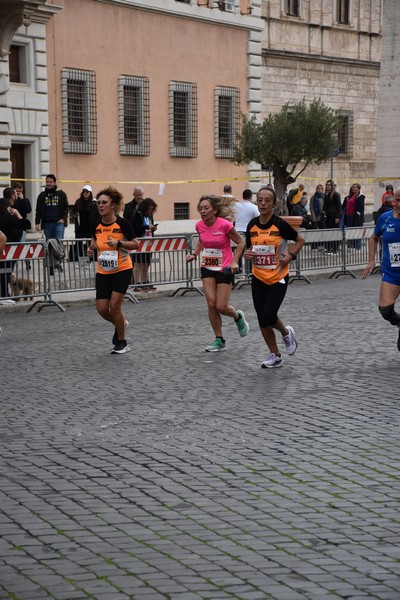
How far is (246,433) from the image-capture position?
8531 millimetres

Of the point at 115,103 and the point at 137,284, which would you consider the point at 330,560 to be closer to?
the point at 137,284

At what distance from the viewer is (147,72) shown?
3488 cm

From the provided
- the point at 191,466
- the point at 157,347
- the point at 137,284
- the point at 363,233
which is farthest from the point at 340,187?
the point at 191,466

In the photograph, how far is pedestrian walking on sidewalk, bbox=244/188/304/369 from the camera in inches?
474

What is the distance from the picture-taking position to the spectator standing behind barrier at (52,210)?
2370 centimetres

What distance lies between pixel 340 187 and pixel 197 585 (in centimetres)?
4264

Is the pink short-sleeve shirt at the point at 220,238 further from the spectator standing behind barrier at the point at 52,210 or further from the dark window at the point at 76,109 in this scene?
the dark window at the point at 76,109

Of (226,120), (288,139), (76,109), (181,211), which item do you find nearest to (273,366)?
(76,109)

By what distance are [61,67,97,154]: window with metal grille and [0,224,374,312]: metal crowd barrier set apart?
859 cm

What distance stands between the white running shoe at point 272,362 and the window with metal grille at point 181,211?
2394 cm

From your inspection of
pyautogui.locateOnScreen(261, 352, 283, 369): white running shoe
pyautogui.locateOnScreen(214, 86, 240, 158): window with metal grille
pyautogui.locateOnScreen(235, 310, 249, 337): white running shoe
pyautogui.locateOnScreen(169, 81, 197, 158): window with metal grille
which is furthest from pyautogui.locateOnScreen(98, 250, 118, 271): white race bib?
pyautogui.locateOnScreen(214, 86, 240, 158): window with metal grille

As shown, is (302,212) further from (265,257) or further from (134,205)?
(265,257)

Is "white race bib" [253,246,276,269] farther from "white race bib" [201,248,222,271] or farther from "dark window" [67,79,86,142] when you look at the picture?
"dark window" [67,79,86,142]

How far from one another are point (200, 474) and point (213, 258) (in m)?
6.47
